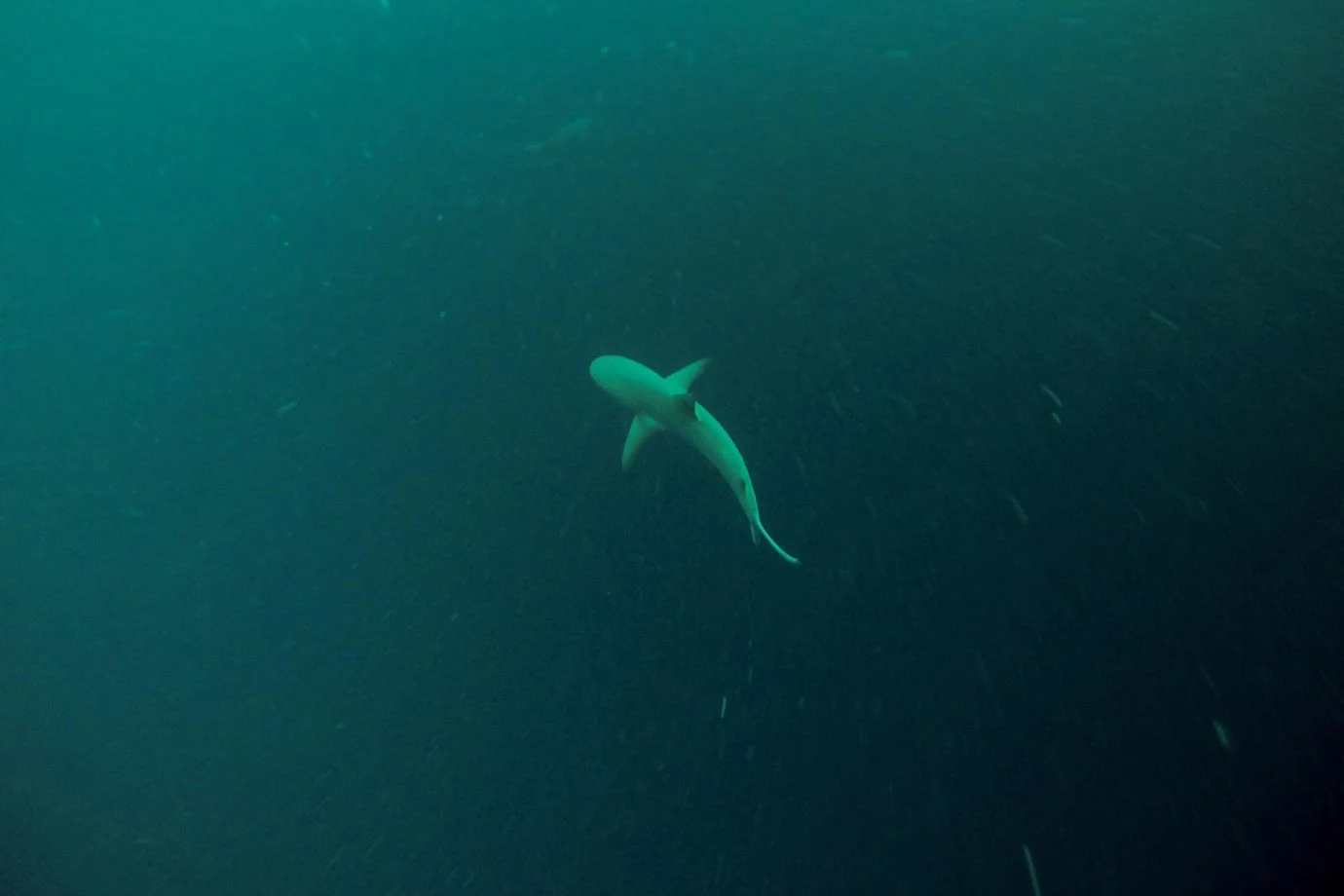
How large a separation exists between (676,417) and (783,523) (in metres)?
0.96

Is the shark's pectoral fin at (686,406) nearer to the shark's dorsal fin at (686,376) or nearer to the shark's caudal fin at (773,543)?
the shark's dorsal fin at (686,376)

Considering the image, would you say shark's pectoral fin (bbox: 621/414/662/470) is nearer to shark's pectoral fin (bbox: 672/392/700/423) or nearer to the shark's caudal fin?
shark's pectoral fin (bbox: 672/392/700/423)

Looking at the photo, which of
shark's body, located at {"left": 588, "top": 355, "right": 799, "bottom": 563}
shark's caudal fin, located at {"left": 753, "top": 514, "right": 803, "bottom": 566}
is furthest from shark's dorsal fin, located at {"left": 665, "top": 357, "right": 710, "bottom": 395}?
shark's caudal fin, located at {"left": 753, "top": 514, "right": 803, "bottom": 566}

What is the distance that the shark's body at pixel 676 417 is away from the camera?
8.91ft

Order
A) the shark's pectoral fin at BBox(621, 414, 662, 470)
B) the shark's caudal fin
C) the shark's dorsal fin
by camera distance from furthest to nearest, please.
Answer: the shark's pectoral fin at BBox(621, 414, 662, 470)
the shark's dorsal fin
the shark's caudal fin

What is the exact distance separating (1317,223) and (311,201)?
7.21 metres

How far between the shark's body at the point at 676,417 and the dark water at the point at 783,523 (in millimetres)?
692

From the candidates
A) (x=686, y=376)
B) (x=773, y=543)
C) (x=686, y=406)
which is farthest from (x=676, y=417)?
(x=773, y=543)

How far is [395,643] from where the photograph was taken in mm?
3992

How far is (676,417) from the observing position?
9.22ft

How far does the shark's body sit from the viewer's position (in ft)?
8.91

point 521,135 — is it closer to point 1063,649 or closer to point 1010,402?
point 1010,402

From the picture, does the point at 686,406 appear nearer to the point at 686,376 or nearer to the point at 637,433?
the point at 686,376

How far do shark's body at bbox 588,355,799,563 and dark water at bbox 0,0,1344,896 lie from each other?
0.69 meters
